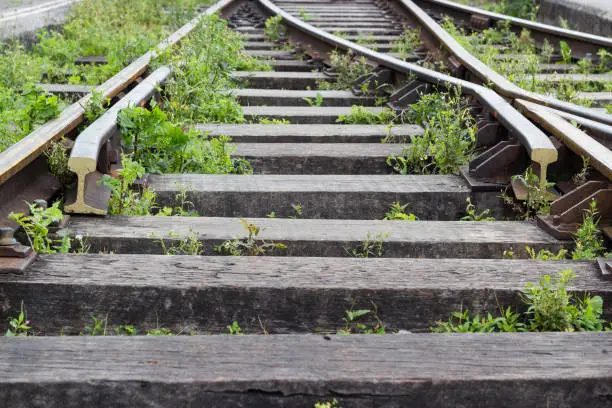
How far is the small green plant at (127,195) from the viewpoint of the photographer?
10.3 ft

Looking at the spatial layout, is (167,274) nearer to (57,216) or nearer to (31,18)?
(57,216)

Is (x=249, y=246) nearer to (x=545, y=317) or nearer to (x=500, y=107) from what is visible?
(x=545, y=317)

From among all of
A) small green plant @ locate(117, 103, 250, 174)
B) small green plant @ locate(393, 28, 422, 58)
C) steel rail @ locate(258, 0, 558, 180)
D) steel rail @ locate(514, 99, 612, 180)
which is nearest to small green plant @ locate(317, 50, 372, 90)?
steel rail @ locate(258, 0, 558, 180)

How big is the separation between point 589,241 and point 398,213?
33.1 inches

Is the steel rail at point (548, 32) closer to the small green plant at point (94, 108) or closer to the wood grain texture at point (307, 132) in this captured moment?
the wood grain texture at point (307, 132)

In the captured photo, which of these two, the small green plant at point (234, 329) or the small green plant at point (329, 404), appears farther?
the small green plant at point (234, 329)

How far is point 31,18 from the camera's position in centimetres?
811

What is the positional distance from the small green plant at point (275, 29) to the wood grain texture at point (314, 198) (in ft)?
16.9

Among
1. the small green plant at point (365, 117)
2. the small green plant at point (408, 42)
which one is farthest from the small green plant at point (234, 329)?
the small green plant at point (408, 42)

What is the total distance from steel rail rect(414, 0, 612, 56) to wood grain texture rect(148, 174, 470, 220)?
420cm

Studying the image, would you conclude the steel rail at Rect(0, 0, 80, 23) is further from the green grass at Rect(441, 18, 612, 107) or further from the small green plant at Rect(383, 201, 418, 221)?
the small green plant at Rect(383, 201, 418, 221)

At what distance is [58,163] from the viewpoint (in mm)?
3324

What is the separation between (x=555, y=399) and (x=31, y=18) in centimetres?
761

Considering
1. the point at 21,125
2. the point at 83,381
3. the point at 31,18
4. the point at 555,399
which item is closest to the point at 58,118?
the point at 21,125
